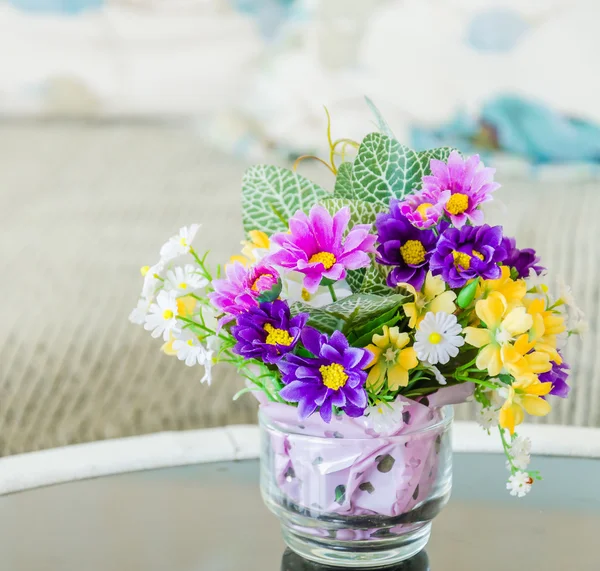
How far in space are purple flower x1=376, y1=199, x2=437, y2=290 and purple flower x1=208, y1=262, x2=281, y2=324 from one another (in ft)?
0.19

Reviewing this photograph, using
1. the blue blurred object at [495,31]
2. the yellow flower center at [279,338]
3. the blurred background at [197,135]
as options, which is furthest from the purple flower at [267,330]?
the blue blurred object at [495,31]

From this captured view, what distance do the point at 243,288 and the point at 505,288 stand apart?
136 millimetres

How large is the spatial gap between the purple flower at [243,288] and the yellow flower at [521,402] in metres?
0.13

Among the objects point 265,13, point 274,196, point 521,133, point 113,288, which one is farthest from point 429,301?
point 265,13

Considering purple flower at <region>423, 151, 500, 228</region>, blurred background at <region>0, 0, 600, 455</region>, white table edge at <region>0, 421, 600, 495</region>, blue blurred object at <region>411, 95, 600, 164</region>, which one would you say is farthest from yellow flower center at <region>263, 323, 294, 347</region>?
blue blurred object at <region>411, 95, 600, 164</region>

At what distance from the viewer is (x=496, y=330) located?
1.47 ft

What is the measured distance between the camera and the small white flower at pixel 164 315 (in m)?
0.48

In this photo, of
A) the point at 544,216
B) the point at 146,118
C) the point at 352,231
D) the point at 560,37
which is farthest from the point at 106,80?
the point at 352,231

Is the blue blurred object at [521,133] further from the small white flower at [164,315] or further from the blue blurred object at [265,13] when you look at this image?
the small white flower at [164,315]

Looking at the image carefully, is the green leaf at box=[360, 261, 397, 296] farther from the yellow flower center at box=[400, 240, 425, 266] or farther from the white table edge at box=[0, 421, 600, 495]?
the white table edge at box=[0, 421, 600, 495]

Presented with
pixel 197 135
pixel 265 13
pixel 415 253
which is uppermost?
pixel 265 13

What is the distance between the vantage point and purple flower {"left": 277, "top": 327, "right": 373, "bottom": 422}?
1.42 ft

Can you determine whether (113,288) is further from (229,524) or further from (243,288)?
(243,288)

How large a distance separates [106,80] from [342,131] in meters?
0.57
